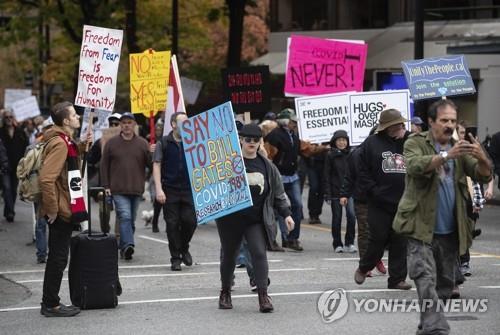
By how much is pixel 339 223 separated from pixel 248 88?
3.10 meters

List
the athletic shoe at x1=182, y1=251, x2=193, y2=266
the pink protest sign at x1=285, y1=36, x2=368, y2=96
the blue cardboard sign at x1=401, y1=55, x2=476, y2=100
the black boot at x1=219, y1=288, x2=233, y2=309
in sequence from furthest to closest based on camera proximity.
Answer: the pink protest sign at x1=285, y1=36, x2=368, y2=96
the blue cardboard sign at x1=401, y1=55, x2=476, y2=100
the athletic shoe at x1=182, y1=251, x2=193, y2=266
the black boot at x1=219, y1=288, x2=233, y2=309

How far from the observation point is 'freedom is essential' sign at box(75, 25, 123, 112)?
13.9 meters

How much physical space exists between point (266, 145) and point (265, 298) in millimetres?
6994

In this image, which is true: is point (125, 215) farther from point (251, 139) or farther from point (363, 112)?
point (251, 139)

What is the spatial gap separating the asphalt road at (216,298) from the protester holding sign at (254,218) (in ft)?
1.28

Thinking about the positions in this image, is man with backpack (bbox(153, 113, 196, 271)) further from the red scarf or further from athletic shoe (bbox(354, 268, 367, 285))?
the red scarf

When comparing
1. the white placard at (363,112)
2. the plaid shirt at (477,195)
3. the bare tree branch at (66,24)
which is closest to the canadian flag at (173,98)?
the white placard at (363,112)

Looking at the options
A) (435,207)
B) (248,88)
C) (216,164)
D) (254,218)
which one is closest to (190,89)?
(248,88)

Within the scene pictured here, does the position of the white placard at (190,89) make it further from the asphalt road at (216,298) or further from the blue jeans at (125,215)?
the blue jeans at (125,215)

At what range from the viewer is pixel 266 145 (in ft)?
56.5

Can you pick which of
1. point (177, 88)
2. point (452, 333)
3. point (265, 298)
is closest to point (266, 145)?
point (177, 88)

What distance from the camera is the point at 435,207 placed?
8.52 m

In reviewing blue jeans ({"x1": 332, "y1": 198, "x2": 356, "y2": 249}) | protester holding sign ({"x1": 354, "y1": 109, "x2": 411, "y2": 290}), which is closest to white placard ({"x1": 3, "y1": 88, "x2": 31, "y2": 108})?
blue jeans ({"x1": 332, "y1": 198, "x2": 356, "y2": 249})

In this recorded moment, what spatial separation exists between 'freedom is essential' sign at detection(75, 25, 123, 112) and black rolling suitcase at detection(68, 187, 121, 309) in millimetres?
3396
